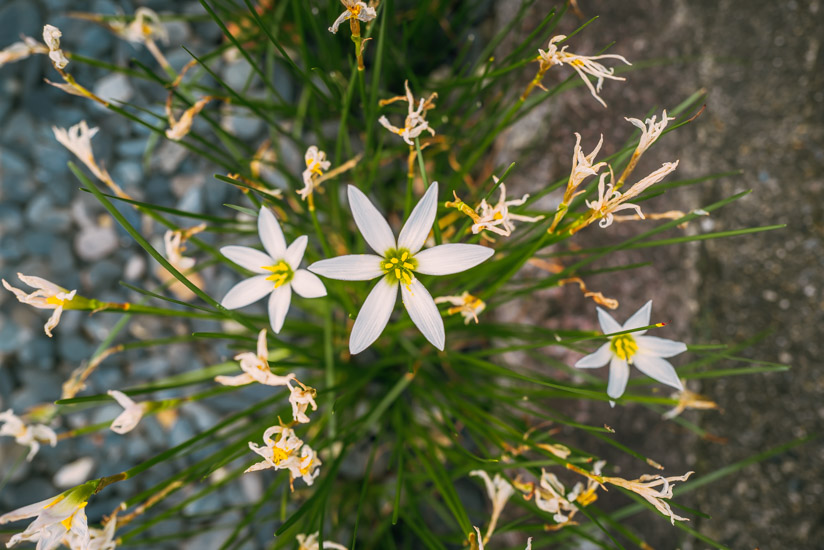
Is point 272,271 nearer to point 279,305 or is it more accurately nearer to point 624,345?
→ point 279,305

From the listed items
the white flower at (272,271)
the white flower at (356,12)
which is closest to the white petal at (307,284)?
the white flower at (272,271)

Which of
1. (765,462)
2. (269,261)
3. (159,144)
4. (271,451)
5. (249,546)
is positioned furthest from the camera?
(159,144)

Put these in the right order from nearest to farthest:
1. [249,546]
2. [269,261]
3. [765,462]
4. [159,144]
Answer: [269,261], [765,462], [249,546], [159,144]

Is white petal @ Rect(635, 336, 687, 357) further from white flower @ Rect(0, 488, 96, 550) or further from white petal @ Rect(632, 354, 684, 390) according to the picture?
white flower @ Rect(0, 488, 96, 550)

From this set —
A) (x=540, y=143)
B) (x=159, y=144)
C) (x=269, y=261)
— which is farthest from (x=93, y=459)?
(x=540, y=143)

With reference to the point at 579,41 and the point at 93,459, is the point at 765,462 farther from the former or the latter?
the point at 93,459

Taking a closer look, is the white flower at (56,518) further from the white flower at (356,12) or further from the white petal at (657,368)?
the white petal at (657,368)
